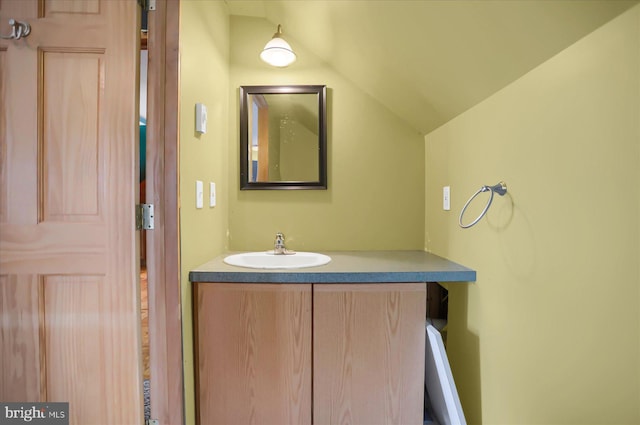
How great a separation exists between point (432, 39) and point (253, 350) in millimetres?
1470

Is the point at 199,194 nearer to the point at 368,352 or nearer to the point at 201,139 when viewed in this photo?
the point at 201,139

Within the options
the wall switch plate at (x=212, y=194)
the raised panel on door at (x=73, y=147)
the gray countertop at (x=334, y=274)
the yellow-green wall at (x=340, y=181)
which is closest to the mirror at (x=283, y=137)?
the yellow-green wall at (x=340, y=181)

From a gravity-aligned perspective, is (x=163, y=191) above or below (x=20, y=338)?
above

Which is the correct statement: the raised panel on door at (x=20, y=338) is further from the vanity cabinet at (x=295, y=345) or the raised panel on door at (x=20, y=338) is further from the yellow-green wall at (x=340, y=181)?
the yellow-green wall at (x=340, y=181)

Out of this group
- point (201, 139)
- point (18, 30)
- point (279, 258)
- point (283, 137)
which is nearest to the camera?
point (18, 30)

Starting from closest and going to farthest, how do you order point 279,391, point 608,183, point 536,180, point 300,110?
point 608,183
point 536,180
point 279,391
point 300,110

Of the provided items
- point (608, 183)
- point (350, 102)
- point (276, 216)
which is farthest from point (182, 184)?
point (608, 183)

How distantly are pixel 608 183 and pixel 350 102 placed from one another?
1400mm

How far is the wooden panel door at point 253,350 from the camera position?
4.13 ft

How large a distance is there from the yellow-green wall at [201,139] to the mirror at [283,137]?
0.46 ft

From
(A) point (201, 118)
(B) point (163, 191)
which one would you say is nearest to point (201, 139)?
(A) point (201, 118)

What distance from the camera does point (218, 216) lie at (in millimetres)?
1640

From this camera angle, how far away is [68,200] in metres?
1.09

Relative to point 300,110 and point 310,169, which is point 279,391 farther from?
point 300,110
